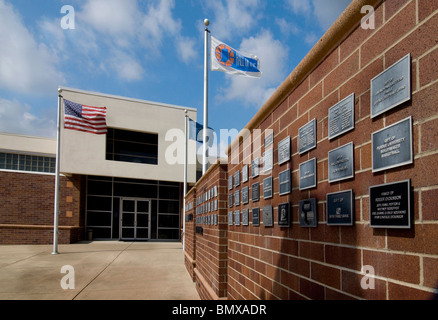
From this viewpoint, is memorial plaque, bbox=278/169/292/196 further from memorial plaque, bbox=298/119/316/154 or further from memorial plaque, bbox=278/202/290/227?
memorial plaque, bbox=298/119/316/154

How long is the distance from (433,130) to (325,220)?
0.95 meters

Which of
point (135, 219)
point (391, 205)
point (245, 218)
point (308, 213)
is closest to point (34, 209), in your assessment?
point (135, 219)

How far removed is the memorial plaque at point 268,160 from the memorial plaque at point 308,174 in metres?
0.64

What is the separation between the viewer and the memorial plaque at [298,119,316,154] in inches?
90.7

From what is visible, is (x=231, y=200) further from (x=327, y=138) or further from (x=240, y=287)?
(x=327, y=138)

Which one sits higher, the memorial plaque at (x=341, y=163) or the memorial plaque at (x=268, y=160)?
the memorial plaque at (x=268, y=160)

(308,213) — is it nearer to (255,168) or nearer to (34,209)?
(255,168)

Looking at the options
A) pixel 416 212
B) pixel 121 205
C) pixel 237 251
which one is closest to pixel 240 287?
pixel 237 251

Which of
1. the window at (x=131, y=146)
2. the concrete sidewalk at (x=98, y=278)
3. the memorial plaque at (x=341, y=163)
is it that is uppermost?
the window at (x=131, y=146)

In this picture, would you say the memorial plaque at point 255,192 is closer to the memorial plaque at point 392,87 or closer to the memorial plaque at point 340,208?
the memorial plaque at point 340,208

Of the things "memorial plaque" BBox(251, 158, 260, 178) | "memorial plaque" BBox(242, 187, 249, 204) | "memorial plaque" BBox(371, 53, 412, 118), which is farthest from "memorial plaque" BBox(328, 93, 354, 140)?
"memorial plaque" BBox(242, 187, 249, 204)

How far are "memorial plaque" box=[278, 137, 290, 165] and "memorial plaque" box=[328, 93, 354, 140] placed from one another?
25.8 inches

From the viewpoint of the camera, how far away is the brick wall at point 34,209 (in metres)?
17.0

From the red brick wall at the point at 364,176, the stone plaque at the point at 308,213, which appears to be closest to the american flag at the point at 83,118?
the red brick wall at the point at 364,176
